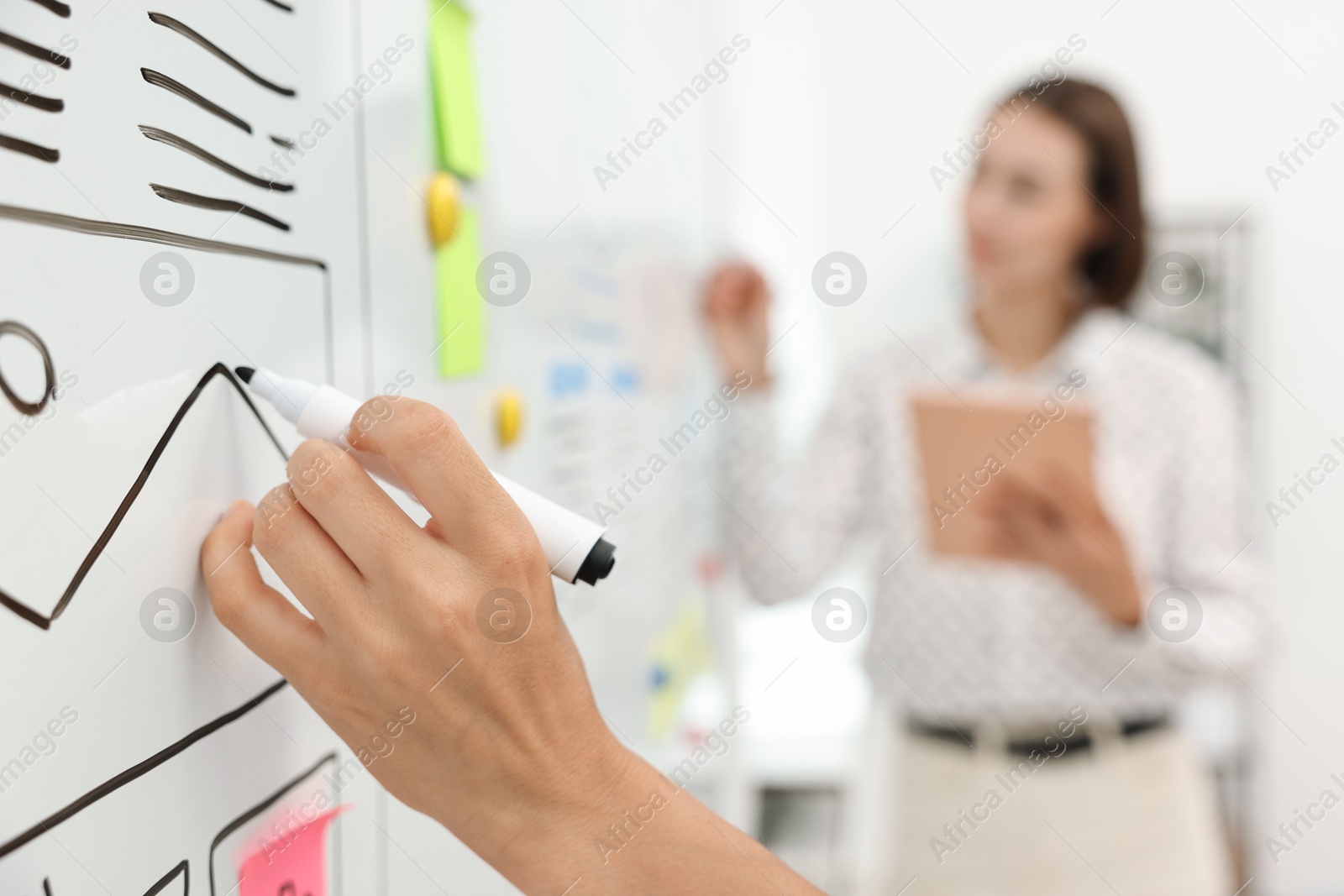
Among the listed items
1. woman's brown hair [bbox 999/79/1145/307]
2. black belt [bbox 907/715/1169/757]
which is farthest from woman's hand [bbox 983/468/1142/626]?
woman's brown hair [bbox 999/79/1145/307]

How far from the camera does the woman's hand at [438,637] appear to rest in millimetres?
270

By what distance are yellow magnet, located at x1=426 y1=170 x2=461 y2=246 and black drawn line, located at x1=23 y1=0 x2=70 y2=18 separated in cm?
22

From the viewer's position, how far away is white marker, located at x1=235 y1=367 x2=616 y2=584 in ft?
0.98

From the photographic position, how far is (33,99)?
23cm

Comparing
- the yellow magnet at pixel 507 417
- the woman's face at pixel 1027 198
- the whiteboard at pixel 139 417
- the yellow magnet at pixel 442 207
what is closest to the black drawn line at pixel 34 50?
the whiteboard at pixel 139 417

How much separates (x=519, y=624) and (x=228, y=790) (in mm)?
135

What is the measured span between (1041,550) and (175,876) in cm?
91

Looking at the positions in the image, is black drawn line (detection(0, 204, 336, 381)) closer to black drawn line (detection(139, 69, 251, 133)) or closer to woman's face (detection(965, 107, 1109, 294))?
black drawn line (detection(139, 69, 251, 133))

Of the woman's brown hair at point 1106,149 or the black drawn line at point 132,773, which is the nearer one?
A: the black drawn line at point 132,773

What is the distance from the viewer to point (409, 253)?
0.45 metres

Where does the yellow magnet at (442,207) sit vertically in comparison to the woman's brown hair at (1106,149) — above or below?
above

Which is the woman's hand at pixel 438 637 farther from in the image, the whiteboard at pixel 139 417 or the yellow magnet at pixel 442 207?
the yellow magnet at pixel 442 207

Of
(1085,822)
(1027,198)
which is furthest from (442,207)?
(1085,822)

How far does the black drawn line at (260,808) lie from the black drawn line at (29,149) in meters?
0.22
